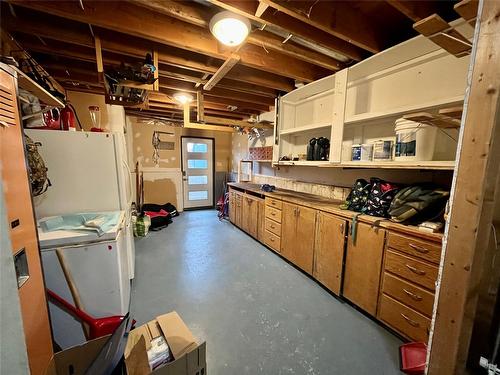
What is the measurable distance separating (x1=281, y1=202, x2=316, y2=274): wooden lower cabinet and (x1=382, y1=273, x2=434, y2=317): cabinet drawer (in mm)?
853

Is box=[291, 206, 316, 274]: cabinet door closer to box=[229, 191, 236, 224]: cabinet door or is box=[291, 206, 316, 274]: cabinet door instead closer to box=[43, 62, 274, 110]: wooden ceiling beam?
box=[229, 191, 236, 224]: cabinet door

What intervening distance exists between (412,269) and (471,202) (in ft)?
3.20

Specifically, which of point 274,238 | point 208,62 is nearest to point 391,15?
point 208,62

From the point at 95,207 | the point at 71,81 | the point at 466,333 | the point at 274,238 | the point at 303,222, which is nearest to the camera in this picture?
the point at 466,333

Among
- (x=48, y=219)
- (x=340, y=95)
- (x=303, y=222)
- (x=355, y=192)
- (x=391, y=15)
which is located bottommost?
(x=303, y=222)

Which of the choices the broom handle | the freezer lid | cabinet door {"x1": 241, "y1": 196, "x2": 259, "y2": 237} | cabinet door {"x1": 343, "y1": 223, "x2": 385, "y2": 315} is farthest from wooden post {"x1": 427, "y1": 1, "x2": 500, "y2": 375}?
cabinet door {"x1": 241, "y1": 196, "x2": 259, "y2": 237}

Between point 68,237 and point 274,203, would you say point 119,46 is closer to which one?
point 68,237

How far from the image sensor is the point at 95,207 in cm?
187

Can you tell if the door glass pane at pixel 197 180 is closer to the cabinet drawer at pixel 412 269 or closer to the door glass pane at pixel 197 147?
the door glass pane at pixel 197 147

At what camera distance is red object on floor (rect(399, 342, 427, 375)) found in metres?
1.36

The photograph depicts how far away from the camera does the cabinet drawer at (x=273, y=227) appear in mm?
3029

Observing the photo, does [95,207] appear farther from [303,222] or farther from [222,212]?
[222,212]

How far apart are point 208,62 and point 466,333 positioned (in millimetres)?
2965

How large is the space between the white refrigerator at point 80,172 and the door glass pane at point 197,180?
12.5 feet
